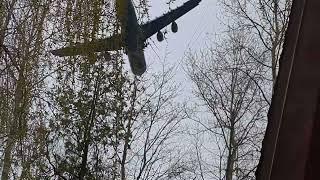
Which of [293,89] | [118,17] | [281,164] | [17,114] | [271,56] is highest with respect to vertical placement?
[271,56]

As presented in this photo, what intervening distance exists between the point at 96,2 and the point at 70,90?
9.17ft

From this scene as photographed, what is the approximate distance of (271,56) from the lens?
540 inches

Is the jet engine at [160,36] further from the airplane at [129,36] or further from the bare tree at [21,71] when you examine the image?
the bare tree at [21,71]

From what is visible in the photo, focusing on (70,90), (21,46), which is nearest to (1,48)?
(21,46)

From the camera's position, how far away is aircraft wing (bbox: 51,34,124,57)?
4.59 metres

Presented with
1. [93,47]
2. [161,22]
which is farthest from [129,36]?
[93,47]

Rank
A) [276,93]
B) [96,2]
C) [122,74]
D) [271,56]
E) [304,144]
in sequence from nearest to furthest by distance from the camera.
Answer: [304,144] → [276,93] → [96,2] → [122,74] → [271,56]

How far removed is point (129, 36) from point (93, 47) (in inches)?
19.1

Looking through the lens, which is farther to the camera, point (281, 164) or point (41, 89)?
point (41, 89)

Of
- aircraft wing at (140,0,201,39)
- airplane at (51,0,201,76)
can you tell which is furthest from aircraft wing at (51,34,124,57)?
aircraft wing at (140,0,201,39)

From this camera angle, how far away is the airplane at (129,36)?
4530mm

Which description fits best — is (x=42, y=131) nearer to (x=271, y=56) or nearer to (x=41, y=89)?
(x=41, y=89)

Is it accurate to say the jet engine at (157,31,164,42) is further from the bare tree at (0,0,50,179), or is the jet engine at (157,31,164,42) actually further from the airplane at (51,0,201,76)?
the bare tree at (0,0,50,179)

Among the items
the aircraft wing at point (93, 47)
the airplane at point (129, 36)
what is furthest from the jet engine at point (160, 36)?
the aircraft wing at point (93, 47)
